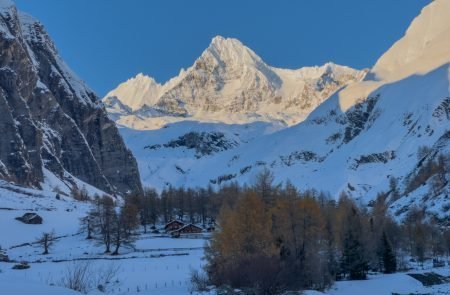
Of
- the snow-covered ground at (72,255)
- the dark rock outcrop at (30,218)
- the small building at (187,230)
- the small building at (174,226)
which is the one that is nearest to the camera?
the snow-covered ground at (72,255)

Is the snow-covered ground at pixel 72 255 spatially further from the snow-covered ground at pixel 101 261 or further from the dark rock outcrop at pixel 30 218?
the dark rock outcrop at pixel 30 218

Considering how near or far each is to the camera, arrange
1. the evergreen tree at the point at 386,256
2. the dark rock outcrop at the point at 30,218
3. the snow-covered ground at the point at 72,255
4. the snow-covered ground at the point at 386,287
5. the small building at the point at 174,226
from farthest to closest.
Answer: the small building at the point at 174,226 → the dark rock outcrop at the point at 30,218 → the evergreen tree at the point at 386,256 → the snow-covered ground at the point at 386,287 → the snow-covered ground at the point at 72,255

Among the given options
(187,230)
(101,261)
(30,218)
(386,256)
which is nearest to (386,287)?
(386,256)

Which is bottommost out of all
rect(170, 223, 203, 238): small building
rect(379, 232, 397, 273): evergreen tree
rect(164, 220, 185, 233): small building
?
rect(379, 232, 397, 273): evergreen tree

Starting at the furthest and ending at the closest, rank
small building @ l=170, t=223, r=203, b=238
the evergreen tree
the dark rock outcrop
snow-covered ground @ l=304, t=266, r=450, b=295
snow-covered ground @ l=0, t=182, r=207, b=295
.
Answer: small building @ l=170, t=223, r=203, b=238, the dark rock outcrop, the evergreen tree, snow-covered ground @ l=304, t=266, r=450, b=295, snow-covered ground @ l=0, t=182, r=207, b=295

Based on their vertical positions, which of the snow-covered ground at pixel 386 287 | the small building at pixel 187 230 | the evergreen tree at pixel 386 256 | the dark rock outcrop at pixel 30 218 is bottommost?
the snow-covered ground at pixel 386 287

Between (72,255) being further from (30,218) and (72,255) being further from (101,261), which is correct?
(30,218)

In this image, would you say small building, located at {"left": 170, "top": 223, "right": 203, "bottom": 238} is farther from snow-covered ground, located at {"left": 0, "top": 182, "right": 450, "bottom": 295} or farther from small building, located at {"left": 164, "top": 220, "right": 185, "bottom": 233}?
snow-covered ground, located at {"left": 0, "top": 182, "right": 450, "bottom": 295}

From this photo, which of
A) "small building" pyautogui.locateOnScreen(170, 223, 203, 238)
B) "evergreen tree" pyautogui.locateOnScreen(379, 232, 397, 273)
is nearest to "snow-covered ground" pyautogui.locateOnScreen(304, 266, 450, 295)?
"evergreen tree" pyautogui.locateOnScreen(379, 232, 397, 273)

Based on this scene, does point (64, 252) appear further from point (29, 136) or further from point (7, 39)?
point (7, 39)

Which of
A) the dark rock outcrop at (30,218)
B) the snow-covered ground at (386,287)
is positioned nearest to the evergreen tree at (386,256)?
the snow-covered ground at (386,287)

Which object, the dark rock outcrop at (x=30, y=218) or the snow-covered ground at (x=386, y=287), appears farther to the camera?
the dark rock outcrop at (x=30, y=218)

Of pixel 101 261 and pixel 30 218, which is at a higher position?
pixel 30 218

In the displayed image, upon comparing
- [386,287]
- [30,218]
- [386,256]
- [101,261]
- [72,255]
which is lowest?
[386,287]
